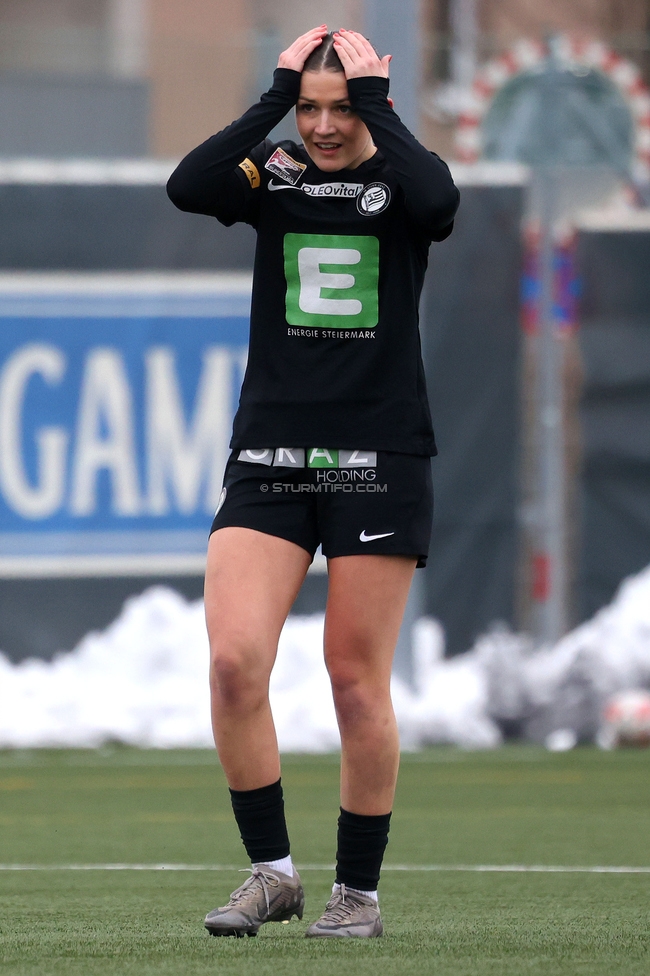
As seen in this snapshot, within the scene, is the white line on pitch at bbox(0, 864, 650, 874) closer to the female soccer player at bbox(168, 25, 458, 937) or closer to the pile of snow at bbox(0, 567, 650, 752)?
the female soccer player at bbox(168, 25, 458, 937)

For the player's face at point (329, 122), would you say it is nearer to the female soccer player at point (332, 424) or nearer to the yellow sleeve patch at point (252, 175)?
the female soccer player at point (332, 424)

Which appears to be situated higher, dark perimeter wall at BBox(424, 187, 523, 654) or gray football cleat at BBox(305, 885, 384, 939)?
dark perimeter wall at BBox(424, 187, 523, 654)

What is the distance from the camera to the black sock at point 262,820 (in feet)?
12.8

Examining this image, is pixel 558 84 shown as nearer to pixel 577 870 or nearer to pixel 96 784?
pixel 96 784

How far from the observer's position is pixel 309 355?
3928mm

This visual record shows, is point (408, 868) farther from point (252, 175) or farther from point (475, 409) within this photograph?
point (475, 409)

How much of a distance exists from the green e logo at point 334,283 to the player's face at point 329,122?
0.16 meters

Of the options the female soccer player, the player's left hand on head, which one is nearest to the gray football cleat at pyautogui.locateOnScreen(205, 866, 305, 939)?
the female soccer player

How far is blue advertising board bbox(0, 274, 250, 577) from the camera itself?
9.49 meters

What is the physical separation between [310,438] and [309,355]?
0.17 metres

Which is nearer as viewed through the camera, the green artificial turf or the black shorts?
the green artificial turf

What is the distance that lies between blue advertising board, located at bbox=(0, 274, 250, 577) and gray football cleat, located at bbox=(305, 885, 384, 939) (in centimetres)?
560

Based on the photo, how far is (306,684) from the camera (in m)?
9.29

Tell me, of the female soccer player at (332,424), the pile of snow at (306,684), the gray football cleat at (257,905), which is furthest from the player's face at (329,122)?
the pile of snow at (306,684)
